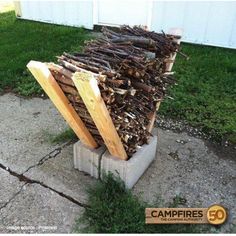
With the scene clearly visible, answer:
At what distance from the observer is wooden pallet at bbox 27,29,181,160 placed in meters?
2.22

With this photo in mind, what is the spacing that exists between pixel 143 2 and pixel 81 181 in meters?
4.68

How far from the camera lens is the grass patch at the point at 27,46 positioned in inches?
198

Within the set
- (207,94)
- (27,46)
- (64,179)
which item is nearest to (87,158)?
(64,179)

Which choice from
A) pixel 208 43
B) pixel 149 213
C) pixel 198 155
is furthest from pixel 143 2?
pixel 149 213

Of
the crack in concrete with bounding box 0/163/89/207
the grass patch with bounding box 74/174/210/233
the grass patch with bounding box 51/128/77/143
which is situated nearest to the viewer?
the grass patch with bounding box 74/174/210/233

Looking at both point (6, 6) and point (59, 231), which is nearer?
point (59, 231)

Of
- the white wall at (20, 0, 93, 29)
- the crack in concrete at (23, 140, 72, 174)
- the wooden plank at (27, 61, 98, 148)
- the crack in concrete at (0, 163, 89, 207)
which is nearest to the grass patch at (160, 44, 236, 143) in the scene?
the crack in concrete at (23, 140, 72, 174)

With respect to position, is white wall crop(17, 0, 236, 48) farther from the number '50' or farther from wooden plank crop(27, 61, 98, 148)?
the number '50'

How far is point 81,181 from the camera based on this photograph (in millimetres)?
3102

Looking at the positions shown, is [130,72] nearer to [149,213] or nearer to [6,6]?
[149,213]

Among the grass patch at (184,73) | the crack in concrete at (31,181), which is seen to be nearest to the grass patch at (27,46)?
the grass patch at (184,73)

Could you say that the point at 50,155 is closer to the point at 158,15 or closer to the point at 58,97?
the point at 58,97

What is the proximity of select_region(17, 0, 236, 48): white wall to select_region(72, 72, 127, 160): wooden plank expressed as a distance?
13.7 feet

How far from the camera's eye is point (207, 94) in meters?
4.56
